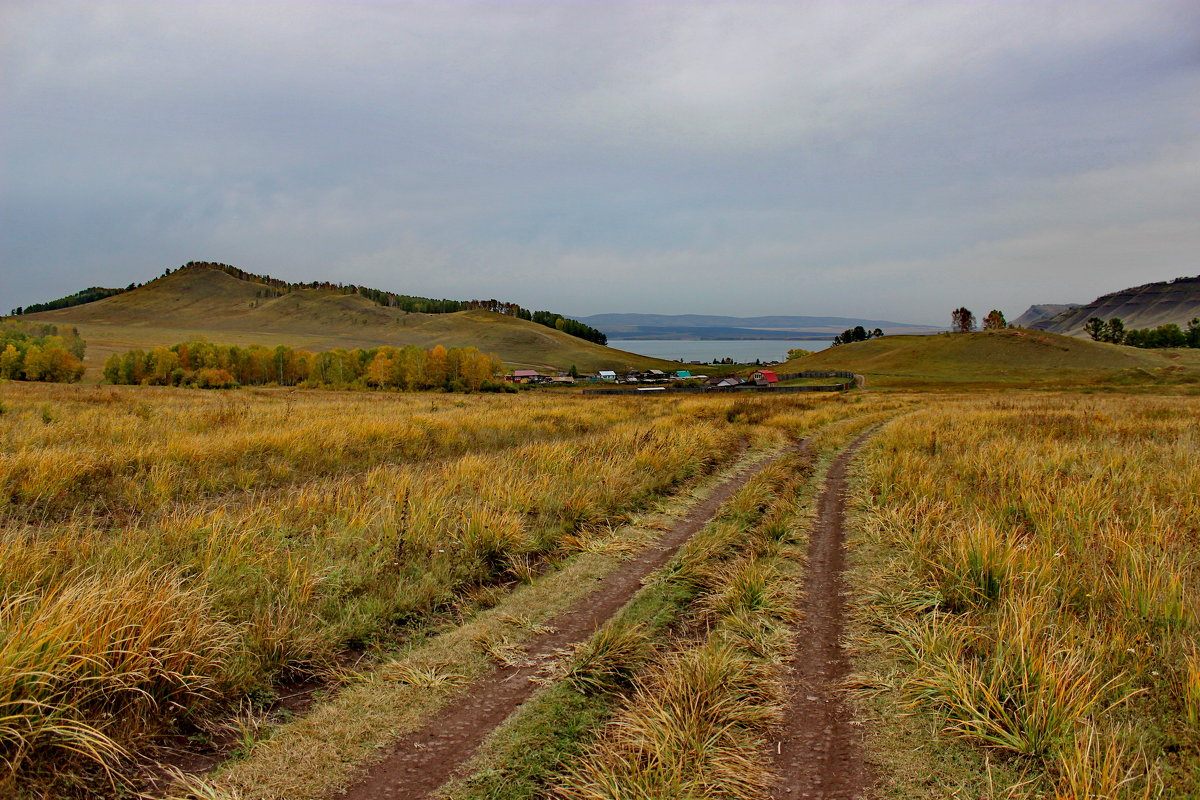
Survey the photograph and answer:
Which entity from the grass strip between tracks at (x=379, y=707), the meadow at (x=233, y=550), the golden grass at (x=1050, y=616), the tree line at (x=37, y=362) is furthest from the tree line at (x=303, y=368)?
the golden grass at (x=1050, y=616)

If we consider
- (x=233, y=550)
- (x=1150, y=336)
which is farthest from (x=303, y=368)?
(x=1150, y=336)

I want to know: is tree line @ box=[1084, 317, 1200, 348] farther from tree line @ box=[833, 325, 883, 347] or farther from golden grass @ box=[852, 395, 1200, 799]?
golden grass @ box=[852, 395, 1200, 799]

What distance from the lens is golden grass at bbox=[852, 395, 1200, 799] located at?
313 cm

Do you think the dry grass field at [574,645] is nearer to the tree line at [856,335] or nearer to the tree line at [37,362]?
the tree line at [37,362]

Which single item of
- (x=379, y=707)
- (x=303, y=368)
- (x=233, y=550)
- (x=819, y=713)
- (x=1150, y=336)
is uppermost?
(x=303, y=368)

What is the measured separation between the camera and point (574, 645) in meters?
4.66

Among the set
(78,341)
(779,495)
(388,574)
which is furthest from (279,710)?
(78,341)

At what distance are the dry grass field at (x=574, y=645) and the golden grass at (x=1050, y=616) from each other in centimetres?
3

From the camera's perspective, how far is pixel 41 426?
12.6 meters

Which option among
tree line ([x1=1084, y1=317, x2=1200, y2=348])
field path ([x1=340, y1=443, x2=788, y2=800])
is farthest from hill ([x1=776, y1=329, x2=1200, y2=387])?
field path ([x1=340, y1=443, x2=788, y2=800])

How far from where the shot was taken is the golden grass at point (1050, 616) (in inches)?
123

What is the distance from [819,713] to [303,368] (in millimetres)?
103767

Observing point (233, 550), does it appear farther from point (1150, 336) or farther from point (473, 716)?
point (1150, 336)

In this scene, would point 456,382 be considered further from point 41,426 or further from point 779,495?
point 779,495
